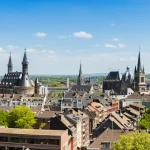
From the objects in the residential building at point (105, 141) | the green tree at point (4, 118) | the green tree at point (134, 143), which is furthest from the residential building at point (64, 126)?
the green tree at point (134, 143)

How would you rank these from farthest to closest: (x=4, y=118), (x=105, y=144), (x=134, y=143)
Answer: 1. (x=4, y=118)
2. (x=105, y=144)
3. (x=134, y=143)

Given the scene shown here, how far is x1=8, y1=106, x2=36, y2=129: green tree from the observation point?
336 ft

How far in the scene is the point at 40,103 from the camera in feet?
515

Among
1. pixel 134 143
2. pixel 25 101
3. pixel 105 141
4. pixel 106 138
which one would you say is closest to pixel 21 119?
pixel 106 138

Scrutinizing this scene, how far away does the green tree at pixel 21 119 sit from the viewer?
103m

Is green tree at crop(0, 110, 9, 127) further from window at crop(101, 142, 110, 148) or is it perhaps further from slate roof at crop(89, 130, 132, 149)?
window at crop(101, 142, 110, 148)

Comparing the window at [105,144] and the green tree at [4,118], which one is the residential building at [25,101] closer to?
the green tree at [4,118]

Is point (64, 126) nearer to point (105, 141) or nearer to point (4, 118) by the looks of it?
point (105, 141)

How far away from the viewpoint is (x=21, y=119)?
10319 centimetres

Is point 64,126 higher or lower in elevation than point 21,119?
higher

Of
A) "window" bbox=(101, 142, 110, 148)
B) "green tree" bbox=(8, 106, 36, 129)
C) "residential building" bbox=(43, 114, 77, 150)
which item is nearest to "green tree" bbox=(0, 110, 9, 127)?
"green tree" bbox=(8, 106, 36, 129)

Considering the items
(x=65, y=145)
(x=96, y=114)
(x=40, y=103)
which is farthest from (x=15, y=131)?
(x=40, y=103)

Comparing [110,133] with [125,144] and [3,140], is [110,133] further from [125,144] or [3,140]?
[3,140]

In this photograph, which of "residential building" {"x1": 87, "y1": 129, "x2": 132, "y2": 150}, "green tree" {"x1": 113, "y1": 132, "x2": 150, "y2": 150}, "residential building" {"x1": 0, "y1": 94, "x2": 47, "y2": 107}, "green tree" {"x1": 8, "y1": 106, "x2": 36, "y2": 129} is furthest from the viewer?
"residential building" {"x1": 0, "y1": 94, "x2": 47, "y2": 107}
